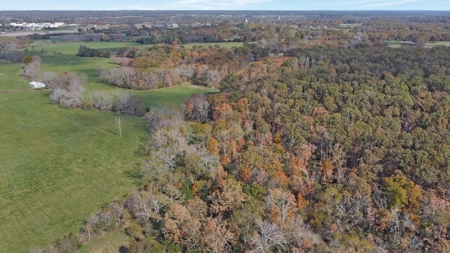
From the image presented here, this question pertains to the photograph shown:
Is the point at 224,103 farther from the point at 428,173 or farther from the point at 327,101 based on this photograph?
the point at 428,173

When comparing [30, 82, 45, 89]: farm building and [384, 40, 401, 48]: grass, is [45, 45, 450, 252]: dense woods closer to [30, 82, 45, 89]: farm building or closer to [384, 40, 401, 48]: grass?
[30, 82, 45, 89]: farm building

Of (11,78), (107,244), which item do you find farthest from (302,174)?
(11,78)

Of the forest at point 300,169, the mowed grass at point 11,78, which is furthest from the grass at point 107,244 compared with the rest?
the mowed grass at point 11,78

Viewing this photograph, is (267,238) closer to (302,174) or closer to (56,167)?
(302,174)

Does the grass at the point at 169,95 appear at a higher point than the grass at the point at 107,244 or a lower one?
higher

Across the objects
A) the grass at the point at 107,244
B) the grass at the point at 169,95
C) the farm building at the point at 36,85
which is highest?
the farm building at the point at 36,85

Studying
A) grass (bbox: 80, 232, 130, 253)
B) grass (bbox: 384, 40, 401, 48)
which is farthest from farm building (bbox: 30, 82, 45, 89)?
grass (bbox: 384, 40, 401, 48)

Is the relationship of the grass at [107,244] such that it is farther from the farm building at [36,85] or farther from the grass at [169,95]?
the farm building at [36,85]
